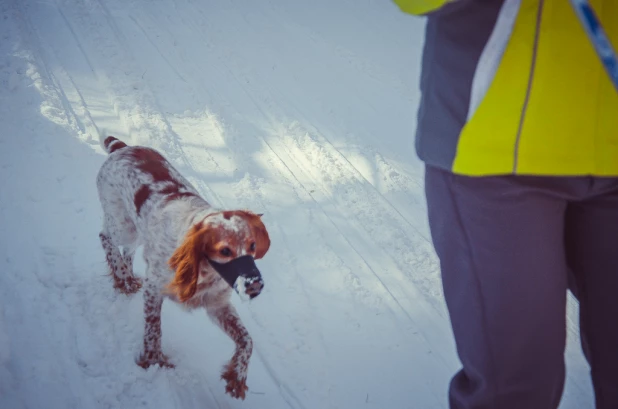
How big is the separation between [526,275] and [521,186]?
8.8 inches

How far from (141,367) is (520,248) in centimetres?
203

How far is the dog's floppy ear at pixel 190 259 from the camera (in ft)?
6.65

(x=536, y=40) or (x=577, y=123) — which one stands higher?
(x=536, y=40)

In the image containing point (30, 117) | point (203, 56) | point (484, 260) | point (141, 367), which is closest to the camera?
point (484, 260)

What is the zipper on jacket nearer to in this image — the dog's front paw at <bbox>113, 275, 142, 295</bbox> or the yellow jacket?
the yellow jacket

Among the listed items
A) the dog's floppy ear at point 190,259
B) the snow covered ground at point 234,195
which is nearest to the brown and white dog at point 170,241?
the dog's floppy ear at point 190,259

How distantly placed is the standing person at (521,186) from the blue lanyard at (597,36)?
15cm

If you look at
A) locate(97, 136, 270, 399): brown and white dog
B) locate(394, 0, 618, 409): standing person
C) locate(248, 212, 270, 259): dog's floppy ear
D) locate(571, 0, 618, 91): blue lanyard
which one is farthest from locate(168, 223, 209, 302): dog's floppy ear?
locate(571, 0, 618, 91): blue lanyard

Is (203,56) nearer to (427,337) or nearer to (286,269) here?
(286,269)

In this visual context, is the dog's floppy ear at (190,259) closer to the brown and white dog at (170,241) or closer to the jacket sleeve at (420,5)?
the brown and white dog at (170,241)

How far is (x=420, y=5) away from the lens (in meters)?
1.10

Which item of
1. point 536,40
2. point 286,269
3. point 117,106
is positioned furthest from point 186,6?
point 536,40

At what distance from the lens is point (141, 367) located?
93.7 inches

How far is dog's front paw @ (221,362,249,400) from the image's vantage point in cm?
228
